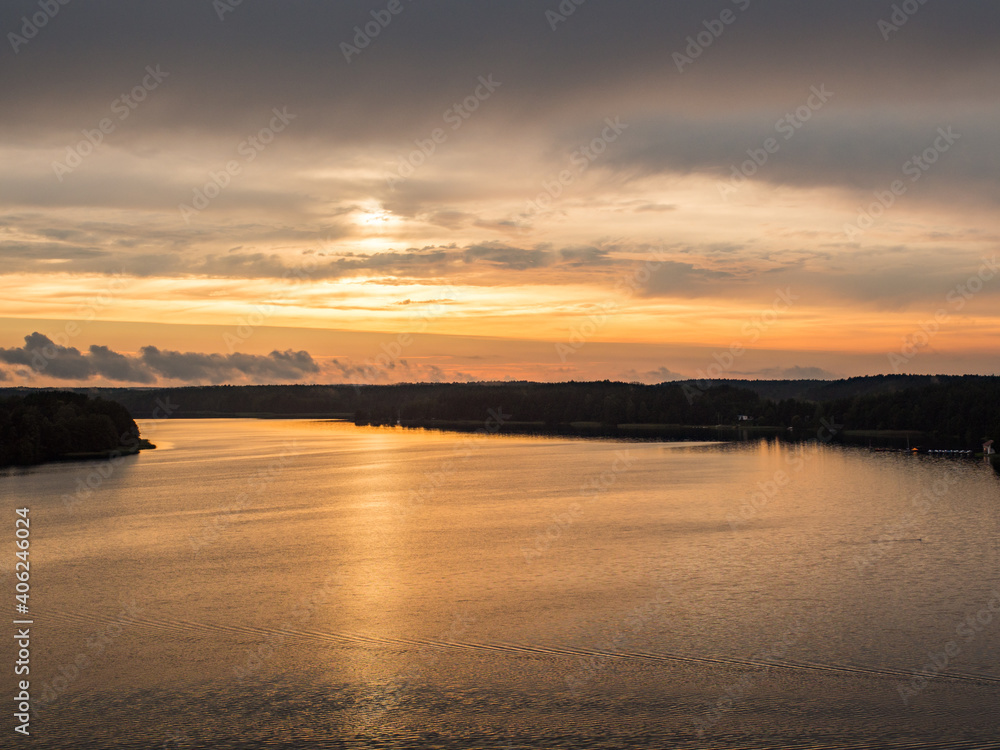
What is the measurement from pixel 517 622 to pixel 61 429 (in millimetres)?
59085

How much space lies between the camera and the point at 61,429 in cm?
6650

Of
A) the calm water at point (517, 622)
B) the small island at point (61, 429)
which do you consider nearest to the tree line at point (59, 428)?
the small island at point (61, 429)

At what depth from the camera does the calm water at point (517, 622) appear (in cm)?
1376

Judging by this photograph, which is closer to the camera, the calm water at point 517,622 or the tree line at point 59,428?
the calm water at point 517,622

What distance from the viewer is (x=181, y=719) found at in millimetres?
13984

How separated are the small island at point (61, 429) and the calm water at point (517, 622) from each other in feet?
76.6

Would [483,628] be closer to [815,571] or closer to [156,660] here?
[156,660]

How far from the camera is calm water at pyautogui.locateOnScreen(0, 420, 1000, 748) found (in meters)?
13.8

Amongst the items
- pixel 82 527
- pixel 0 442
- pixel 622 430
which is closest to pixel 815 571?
pixel 82 527

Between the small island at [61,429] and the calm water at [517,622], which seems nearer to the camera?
the calm water at [517,622]

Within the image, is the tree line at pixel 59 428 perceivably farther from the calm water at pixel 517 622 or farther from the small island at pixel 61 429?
the calm water at pixel 517 622

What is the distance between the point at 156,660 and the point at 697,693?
10601mm

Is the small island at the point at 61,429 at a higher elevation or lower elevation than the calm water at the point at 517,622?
higher

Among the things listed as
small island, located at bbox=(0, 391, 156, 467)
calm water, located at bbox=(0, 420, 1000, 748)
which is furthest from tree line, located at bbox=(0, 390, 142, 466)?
calm water, located at bbox=(0, 420, 1000, 748)
